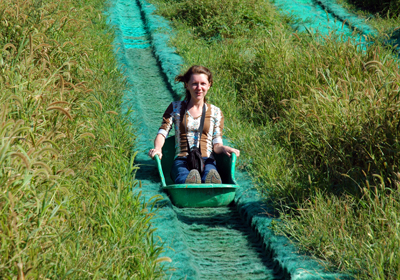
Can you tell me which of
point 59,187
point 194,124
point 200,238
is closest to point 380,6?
point 194,124

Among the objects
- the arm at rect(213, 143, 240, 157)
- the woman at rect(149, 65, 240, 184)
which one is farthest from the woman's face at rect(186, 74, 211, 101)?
the arm at rect(213, 143, 240, 157)

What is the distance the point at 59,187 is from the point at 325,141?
91.6 inches

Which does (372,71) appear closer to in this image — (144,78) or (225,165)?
(225,165)

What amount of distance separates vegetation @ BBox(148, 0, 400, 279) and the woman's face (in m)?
0.74

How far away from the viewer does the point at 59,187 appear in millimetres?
2588

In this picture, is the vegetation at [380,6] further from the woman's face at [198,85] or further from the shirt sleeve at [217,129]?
the woman's face at [198,85]

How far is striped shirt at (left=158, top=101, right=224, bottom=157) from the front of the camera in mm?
4414

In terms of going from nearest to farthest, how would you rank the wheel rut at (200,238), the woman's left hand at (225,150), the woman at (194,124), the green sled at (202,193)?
the wheel rut at (200,238), the green sled at (202,193), the woman's left hand at (225,150), the woman at (194,124)

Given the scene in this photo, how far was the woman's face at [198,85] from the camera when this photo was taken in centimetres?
433

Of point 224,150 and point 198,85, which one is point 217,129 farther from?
point 198,85

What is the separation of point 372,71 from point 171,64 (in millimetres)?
3523

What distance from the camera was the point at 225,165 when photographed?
4.43 m

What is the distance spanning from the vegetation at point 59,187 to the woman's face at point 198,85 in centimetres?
86

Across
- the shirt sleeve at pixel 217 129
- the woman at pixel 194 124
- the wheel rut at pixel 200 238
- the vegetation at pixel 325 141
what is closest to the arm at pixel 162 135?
the woman at pixel 194 124
